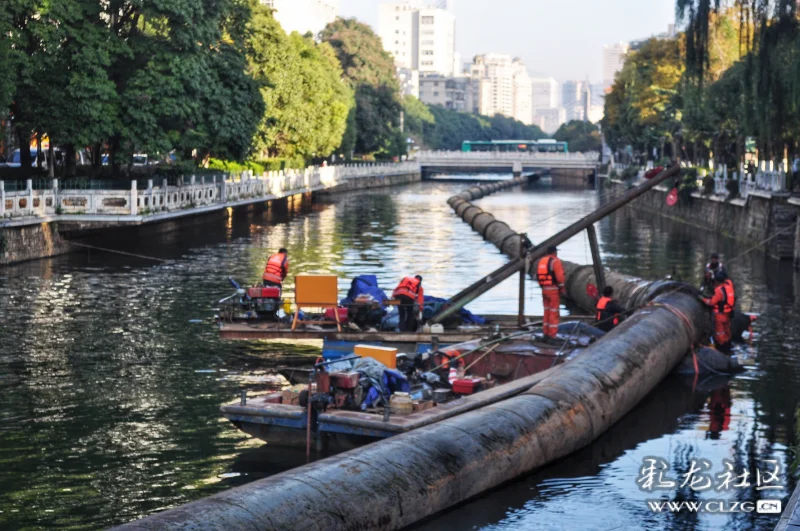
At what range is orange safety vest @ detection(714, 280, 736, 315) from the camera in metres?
24.7

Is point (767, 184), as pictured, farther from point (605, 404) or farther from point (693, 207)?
point (605, 404)

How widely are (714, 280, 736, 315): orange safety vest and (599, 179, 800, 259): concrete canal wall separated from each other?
15.4m

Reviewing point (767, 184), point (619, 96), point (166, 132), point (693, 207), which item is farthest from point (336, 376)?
point (619, 96)

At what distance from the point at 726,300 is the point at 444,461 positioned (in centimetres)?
1265

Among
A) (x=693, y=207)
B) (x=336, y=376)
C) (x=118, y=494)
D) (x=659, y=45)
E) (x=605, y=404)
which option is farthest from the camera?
(x=659, y=45)

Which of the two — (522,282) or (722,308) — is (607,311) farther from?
(722,308)

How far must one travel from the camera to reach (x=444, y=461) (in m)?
13.8

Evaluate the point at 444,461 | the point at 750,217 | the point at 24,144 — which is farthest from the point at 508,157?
the point at 444,461

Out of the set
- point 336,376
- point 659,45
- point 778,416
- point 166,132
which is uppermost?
point 659,45

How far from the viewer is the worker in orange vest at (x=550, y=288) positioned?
22.4 metres

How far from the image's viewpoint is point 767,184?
51.6 meters

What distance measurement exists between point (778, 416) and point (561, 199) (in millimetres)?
89222

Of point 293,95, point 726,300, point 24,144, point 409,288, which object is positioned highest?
point 293,95

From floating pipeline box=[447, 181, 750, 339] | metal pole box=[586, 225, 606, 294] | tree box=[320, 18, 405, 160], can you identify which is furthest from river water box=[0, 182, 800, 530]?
tree box=[320, 18, 405, 160]
